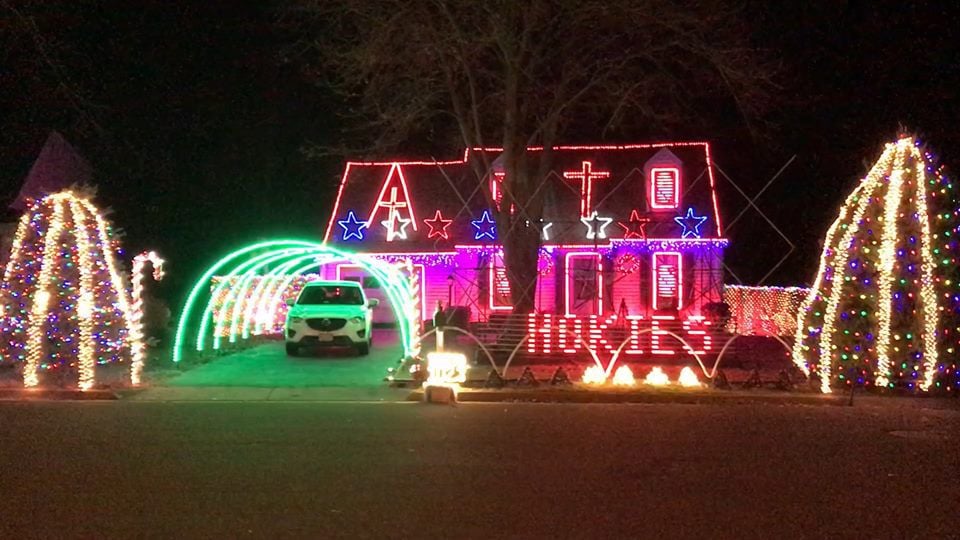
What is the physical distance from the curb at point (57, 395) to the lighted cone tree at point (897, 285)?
464 inches

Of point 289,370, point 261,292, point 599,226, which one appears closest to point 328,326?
point 289,370

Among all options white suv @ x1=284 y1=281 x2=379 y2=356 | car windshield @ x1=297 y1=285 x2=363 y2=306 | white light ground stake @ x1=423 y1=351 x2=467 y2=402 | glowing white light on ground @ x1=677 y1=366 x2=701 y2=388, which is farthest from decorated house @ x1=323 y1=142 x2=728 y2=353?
white light ground stake @ x1=423 y1=351 x2=467 y2=402

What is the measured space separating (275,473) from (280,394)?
6966 millimetres

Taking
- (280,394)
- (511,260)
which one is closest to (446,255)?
(511,260)

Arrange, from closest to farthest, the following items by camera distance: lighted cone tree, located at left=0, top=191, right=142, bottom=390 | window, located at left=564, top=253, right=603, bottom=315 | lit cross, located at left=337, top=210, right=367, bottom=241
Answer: lighted cone tree, located at left=0, top=191, right=142, bottom=390
window, located at left=564, top=253, right=603, bottom=315
lit cross, located at left=337, top=210, right=367, bottom=241

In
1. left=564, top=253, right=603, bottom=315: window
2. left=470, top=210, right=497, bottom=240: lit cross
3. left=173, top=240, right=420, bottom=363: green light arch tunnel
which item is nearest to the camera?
left=173, top=240, right=420, bottom=363: green light arch tunnel

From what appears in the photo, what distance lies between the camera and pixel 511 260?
79.7ft

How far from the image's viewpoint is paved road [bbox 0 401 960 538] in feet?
26.4

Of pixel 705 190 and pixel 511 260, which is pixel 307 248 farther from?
pixel 705 190

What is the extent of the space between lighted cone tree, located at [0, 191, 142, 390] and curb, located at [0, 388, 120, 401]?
12.7 inches

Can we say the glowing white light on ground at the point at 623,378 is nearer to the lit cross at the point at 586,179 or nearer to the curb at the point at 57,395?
the curb at the point at 57,395

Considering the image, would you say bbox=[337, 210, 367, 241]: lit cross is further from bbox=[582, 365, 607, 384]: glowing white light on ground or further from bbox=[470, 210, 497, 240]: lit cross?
bbox=[582, 365, 607, 384]: glowing white light on ground

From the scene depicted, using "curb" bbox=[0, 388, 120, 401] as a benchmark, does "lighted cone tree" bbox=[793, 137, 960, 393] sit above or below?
above

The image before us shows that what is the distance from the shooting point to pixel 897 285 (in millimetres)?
16797
